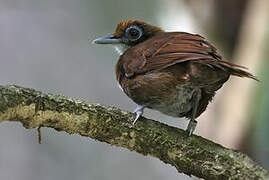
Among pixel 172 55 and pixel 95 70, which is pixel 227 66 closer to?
pixel 172 55

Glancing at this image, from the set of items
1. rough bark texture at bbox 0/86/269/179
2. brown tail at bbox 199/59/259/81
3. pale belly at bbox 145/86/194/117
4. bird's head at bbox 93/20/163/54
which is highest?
bird's head at bbox 93/20/163/54

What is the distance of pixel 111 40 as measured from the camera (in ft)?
15.0

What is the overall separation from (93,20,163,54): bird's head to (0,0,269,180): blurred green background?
5.11 feet

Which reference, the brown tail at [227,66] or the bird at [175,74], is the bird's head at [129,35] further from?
the brown tail at [227,66]

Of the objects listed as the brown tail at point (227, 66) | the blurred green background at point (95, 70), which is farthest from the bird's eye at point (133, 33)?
the blurred green background at point (95, 70)

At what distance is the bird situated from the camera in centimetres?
351

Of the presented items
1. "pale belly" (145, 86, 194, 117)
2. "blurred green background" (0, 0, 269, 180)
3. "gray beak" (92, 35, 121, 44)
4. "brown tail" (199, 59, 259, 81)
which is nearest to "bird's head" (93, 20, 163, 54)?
"gray beak" (92, 35, 121, 44)

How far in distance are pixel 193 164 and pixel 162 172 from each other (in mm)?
3148

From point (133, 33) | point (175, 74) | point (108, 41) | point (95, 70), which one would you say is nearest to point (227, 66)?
point (175, 74)

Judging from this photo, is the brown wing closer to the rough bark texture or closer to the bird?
the bird

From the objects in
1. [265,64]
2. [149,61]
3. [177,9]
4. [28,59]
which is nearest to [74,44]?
[28,59]

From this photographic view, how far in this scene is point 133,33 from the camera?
4.53 metres

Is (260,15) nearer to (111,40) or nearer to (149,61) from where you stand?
(111,40)

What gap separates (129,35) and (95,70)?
198cm
